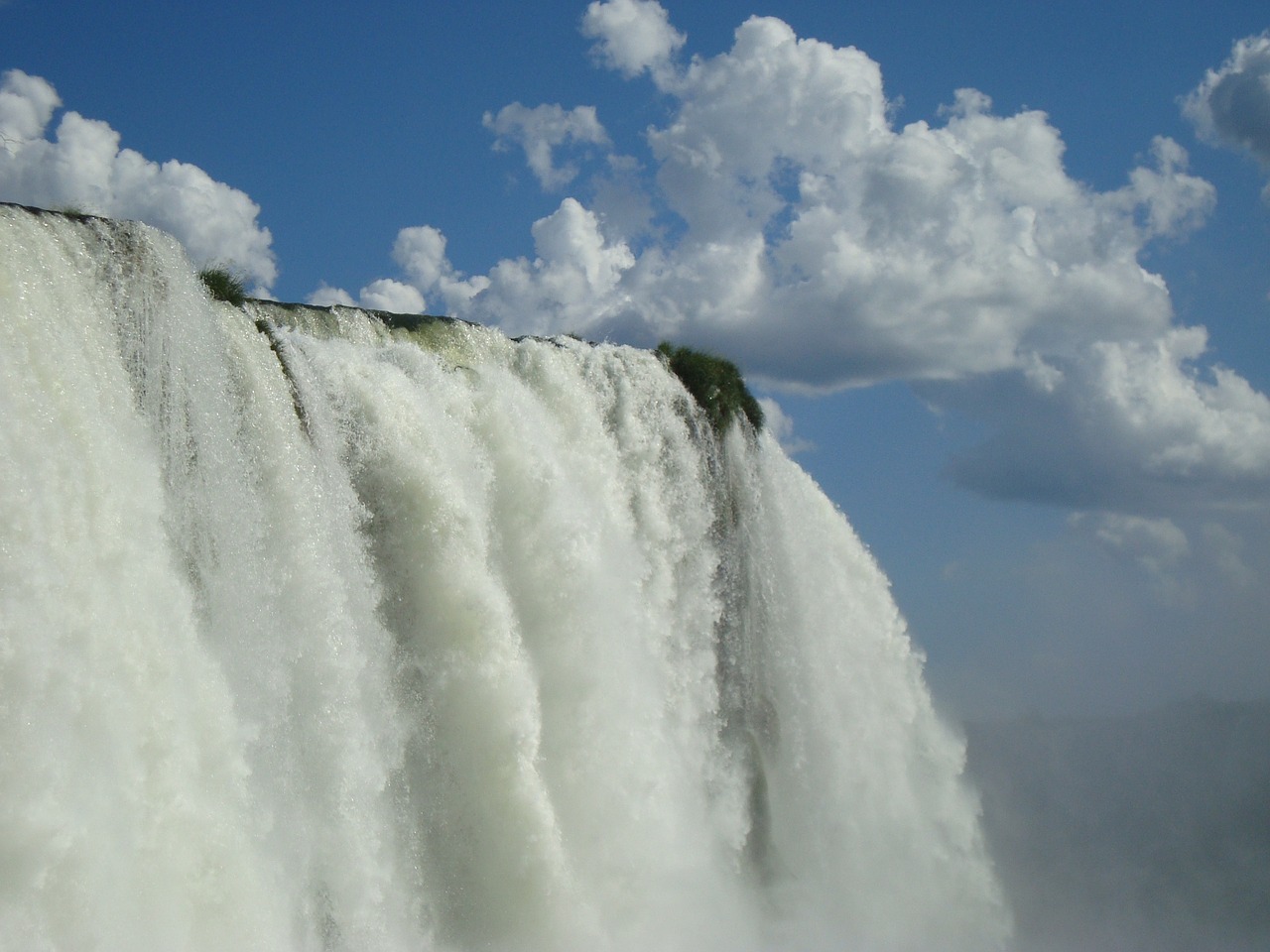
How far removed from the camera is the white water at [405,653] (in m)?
8.04

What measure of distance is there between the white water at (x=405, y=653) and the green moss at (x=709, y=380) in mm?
444

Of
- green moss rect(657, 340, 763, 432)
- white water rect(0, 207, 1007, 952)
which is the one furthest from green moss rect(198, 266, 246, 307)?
green moss rect(657, 340, 763, 432)

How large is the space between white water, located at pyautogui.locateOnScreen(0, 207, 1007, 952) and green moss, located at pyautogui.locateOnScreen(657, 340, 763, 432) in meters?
0.44

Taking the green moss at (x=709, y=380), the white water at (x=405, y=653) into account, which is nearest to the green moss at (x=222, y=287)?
the white water at (x=405, y=653)

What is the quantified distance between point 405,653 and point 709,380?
24.6ft

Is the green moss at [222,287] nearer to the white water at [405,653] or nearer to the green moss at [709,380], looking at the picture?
the white water at [405,653]

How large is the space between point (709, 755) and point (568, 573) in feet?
12.8

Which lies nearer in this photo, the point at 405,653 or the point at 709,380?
the point at 405,653

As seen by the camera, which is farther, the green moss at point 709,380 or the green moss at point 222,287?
the green moss at point 709,380

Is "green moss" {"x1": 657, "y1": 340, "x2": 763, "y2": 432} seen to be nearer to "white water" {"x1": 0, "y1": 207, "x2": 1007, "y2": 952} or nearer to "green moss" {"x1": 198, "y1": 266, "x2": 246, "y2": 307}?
"white water" {"x1": 0, "y1": 207, "x2": 1007, "y2": 952}

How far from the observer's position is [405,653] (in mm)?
11273

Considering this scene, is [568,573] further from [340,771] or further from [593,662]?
[340,771]

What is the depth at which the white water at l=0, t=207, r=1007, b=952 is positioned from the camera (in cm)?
804

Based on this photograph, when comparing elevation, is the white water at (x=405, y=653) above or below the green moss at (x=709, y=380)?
below
